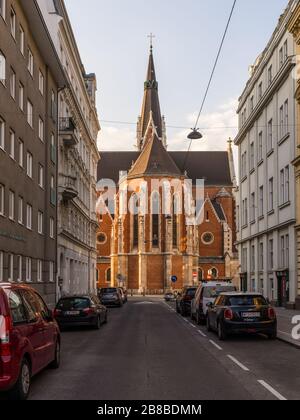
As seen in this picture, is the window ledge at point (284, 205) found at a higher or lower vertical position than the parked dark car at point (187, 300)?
higher

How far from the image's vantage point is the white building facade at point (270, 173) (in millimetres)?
33438

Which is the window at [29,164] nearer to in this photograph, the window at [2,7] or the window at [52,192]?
the window at [52,192]

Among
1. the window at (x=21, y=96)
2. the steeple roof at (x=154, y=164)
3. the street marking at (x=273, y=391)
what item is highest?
the steeple roof at (x=154, y=164)

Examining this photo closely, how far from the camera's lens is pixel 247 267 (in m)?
47.0

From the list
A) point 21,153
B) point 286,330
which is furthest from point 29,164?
point 286,330

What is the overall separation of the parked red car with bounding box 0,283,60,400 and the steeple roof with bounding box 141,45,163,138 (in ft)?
307

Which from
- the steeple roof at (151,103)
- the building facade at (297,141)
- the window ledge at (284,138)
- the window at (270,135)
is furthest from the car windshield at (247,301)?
the steeple roof at (151,103)

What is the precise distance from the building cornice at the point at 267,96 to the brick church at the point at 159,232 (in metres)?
29.3

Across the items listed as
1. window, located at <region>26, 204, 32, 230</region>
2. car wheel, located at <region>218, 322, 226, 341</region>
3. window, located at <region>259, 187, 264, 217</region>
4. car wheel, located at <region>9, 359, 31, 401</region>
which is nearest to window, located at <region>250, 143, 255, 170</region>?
window, located at <region>259, 187, 264, 217</region>

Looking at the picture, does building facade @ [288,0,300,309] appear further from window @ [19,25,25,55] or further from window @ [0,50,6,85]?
window @ [0,50,6,85]

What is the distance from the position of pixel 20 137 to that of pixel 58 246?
40.1ft

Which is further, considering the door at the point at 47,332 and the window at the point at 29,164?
the window at the point at 29,164

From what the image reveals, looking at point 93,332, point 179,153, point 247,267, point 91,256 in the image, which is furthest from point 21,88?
point 179,153
